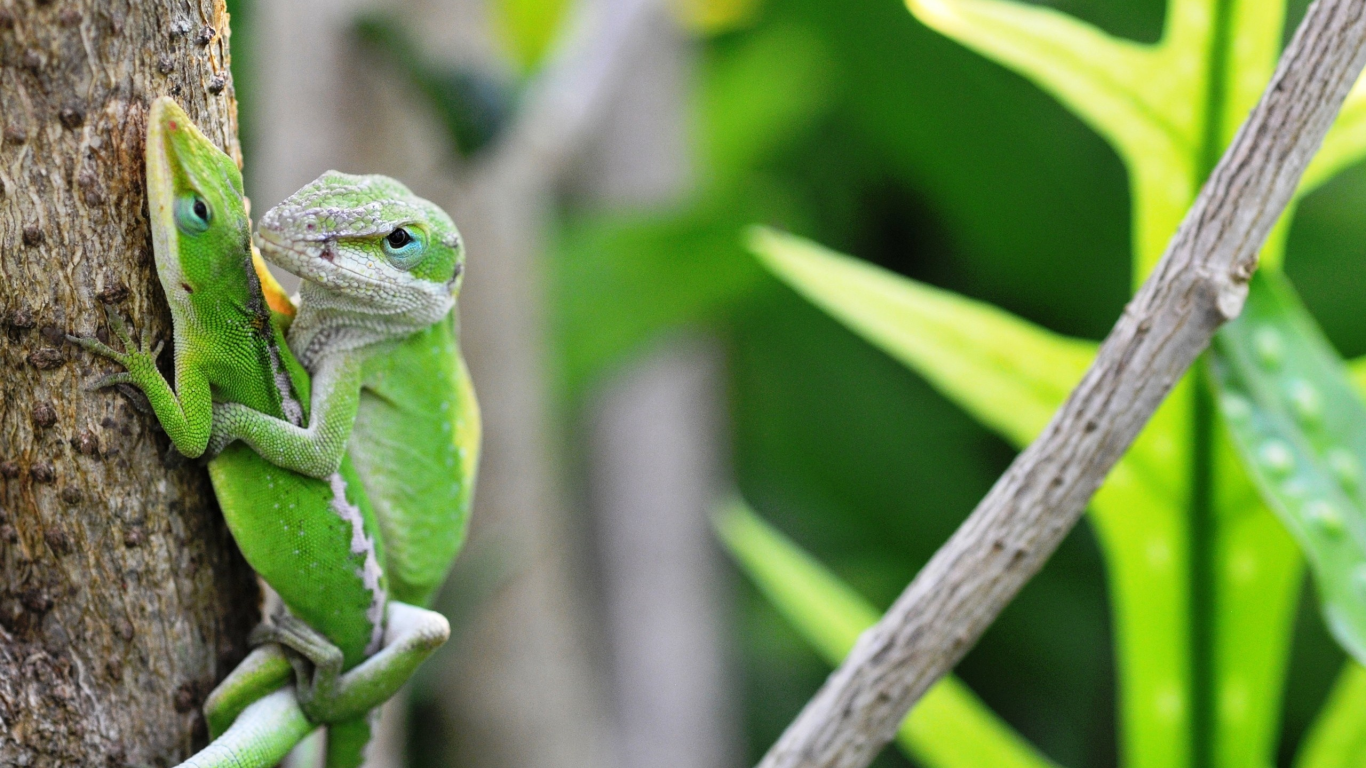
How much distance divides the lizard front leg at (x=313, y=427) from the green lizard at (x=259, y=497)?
12 mm

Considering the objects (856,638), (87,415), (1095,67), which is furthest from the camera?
(856,638)

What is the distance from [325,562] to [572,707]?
1325 millimetres

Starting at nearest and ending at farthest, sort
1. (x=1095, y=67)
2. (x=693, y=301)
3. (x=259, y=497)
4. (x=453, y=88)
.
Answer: (x=259, y=497) < (x=1095, y=67) < (x=453, y=88) < (x=693, y=301)

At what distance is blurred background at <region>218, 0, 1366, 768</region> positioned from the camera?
1.88 m

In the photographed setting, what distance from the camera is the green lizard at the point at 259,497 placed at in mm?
759

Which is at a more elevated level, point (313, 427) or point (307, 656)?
point (313, 427)

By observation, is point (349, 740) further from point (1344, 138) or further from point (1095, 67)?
point (1344, 138)

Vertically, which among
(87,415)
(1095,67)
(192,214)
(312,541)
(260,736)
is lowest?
(260,736)

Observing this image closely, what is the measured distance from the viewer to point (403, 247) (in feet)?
3.16

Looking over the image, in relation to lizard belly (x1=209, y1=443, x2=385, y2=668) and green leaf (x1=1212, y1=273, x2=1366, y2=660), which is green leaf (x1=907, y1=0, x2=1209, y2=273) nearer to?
green leaf (x1=1212, y1=273, x2=1366, y2=660)

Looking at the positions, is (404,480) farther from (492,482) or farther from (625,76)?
(625,76)

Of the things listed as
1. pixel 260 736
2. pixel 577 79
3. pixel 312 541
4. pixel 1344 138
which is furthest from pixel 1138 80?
pixel 577 79

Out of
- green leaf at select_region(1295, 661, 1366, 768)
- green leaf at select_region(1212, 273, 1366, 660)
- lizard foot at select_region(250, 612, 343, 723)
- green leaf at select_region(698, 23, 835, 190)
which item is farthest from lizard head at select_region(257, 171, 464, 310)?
green leaf at select_region(698, 23, 835, 190)

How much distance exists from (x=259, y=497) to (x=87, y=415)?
15cm
